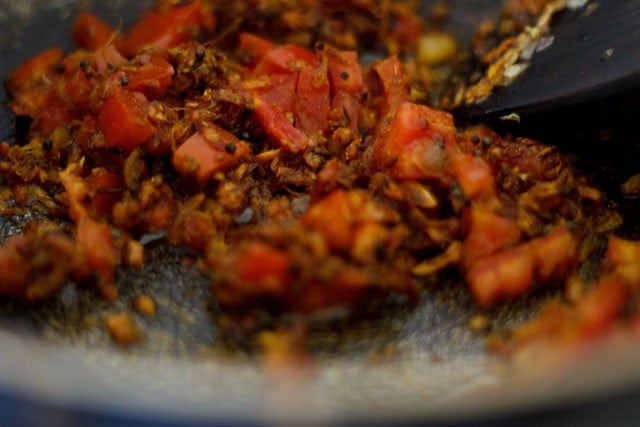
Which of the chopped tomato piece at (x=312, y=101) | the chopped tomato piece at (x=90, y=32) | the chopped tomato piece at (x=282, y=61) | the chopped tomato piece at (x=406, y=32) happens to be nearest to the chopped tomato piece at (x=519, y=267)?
the chopped tomato piece at (x=312, y=101)

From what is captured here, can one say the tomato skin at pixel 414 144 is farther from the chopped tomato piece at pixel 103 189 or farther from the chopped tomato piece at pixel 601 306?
the chopped tomato piece at pixel 103 189

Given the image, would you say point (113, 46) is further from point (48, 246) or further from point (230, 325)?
point (230, 325)

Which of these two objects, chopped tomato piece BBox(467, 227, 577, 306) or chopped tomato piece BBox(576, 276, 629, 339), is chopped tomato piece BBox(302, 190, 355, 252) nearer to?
chopped tomato piece BBox(467, 227, 577, 306)

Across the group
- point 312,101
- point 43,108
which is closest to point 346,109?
point 312,101

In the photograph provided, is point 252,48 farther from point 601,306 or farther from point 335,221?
point 601,306

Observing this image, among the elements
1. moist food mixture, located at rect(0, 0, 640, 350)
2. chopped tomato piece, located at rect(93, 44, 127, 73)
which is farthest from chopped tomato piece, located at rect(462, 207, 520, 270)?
chopped tomato piece, located at rect(93, 44, 127, 73)

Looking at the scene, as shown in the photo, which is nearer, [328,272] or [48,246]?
[328,272]

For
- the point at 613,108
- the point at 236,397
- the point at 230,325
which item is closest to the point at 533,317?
the point at 613,108
